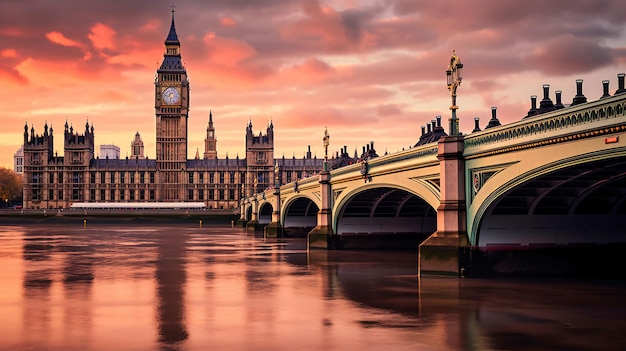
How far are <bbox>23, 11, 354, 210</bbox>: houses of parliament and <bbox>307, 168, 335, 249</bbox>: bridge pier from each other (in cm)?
13254

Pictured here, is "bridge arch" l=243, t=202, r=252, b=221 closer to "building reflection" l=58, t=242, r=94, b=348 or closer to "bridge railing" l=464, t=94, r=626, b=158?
"building reflection" l=58, t=242, r=94, b=348

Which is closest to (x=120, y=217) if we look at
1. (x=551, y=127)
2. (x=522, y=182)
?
(x=522, y=182)

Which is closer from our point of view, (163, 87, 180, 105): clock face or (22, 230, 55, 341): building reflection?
(22, 230, 55, 341): building reflection

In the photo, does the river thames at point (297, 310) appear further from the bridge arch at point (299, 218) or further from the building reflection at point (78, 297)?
the bridge arch at point (299, 218)

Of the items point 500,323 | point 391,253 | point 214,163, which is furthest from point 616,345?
point 214,163

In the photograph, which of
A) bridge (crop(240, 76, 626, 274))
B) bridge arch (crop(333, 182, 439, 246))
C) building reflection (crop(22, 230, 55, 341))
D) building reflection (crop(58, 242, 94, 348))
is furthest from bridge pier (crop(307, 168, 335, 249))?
building reflection (crop(22, 230, 55, 341))

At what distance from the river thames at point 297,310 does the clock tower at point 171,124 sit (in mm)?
147889

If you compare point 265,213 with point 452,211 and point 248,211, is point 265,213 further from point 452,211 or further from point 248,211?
point 452,211

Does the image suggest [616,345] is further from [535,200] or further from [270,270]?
[270,270]

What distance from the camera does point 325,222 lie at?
169ft

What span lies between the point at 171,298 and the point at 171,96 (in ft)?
551

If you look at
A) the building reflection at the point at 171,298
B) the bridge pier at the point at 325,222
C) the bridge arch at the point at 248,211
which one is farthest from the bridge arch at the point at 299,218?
the bridge arch at the point at 248,211

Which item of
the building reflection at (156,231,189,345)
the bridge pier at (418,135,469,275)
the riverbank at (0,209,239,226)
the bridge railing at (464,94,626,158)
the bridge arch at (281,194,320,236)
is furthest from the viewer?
the riverbank at (0,209,239,226)

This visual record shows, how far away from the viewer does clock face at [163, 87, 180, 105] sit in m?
189
